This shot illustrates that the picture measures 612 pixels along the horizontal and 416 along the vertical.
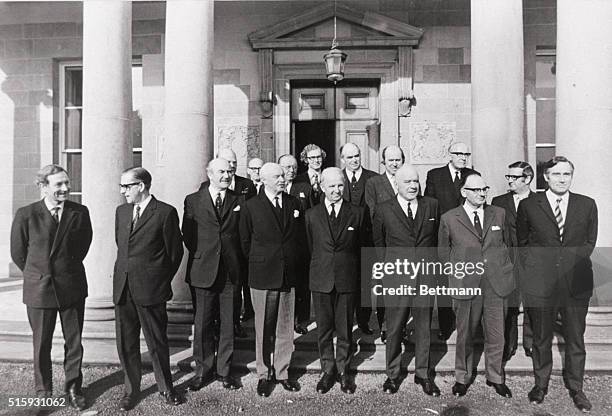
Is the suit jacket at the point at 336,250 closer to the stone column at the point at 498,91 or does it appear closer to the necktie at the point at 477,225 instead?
the necktie at the point at 477,225

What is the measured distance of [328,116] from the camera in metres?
9.66

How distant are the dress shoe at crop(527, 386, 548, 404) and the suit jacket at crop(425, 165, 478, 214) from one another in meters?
2.08

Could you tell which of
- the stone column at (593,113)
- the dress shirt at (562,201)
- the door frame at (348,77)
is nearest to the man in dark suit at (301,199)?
the dress shirt at (562,201)

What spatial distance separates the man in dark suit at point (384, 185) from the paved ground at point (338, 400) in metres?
1.09

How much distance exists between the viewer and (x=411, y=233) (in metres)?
4.64

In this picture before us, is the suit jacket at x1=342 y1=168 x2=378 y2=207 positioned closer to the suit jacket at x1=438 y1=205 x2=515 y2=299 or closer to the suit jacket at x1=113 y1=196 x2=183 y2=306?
the suit jacket at x1=438 y1=205 x2=515 y2=299

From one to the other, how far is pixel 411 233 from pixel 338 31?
5919 millimetres

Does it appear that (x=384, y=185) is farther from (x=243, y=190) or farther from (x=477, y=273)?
(x=243, y=190)

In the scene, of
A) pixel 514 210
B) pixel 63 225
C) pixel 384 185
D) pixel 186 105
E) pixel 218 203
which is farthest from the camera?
pixel 186 105

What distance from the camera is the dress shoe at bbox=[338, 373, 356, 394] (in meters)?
4.67

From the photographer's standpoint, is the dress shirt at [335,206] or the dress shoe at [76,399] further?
the dress shirt at [335,206]

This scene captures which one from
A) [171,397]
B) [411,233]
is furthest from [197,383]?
[411,233]

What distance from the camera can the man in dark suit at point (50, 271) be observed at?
4.36 m

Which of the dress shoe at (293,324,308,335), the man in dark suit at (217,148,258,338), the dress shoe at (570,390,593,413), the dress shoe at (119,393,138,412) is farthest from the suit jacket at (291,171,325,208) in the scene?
the dress shoe at (570,390,593,413)
